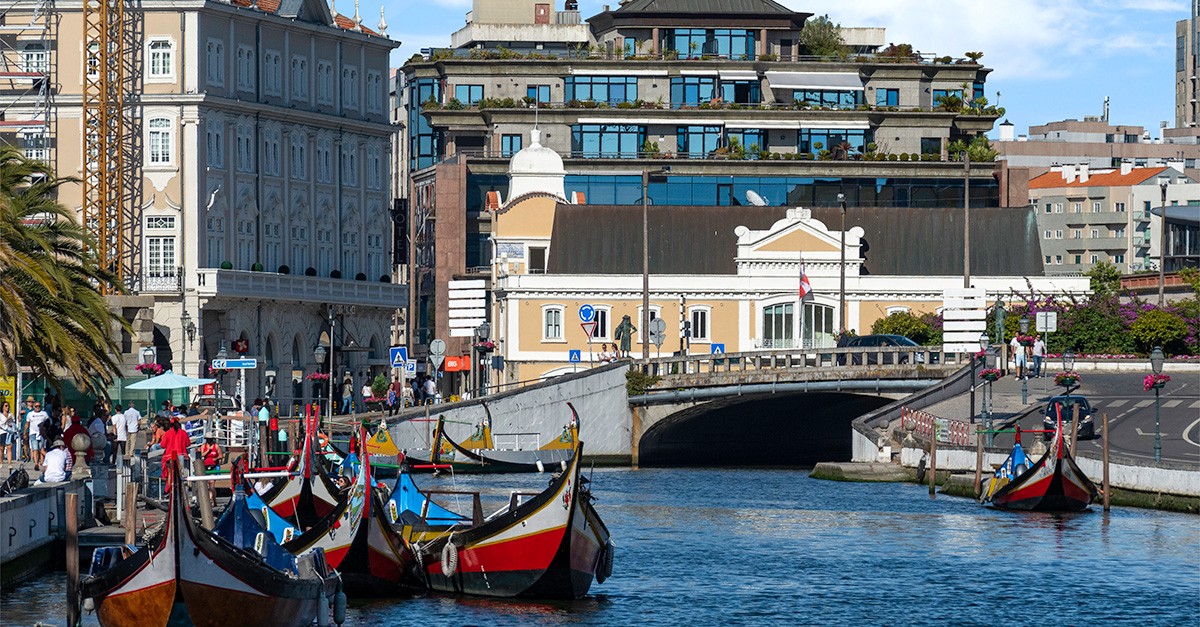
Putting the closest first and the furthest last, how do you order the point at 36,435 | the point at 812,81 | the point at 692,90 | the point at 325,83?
the point at 36,435 → the point at 325,83 → the point at 692,90 → the point at 812,81

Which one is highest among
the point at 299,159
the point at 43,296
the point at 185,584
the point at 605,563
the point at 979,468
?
the point at 299,159

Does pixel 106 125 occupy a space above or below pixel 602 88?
below

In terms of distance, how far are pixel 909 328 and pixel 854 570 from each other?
53.9 m

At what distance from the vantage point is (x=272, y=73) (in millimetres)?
120625

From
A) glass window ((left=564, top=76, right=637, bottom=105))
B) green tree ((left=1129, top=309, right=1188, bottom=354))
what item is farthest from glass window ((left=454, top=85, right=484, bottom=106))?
green tree ((left=1129, top=309, right=1188, bottom=354))

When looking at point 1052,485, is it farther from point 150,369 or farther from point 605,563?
point 150,369

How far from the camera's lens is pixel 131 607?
39250 millimetres

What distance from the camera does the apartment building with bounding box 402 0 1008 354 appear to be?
5600 inches

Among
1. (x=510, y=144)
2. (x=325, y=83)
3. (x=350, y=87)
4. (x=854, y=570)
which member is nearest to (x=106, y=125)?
(x=325, y=83)

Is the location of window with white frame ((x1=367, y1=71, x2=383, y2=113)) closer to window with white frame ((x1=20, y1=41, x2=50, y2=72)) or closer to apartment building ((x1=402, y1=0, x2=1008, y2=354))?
apartment building ((x1=402, y1=0, x2=1008, y2=354))

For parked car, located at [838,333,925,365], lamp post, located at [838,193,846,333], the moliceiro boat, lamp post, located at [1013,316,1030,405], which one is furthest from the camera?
lamp post, located at [838,193,846,333]

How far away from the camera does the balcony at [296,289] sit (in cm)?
11231

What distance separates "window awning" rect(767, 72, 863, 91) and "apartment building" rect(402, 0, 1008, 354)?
4.6 inches

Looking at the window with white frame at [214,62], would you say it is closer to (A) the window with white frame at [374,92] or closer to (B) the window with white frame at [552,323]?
(A) the window with white frame at [374,92]
